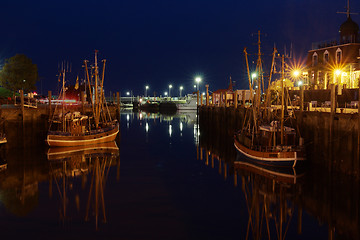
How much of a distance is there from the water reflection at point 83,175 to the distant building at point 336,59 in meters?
32.4

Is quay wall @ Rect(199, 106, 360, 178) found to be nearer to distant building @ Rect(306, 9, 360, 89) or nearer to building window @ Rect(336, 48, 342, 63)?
distant building @ Rect(306, 9, 360, 89)

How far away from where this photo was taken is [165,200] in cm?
2273

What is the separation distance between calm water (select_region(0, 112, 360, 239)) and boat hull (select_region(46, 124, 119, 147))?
166 inches

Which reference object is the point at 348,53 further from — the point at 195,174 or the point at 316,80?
the point at 195,174

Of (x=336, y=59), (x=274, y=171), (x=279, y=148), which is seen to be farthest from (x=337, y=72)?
(x=274, y=171)

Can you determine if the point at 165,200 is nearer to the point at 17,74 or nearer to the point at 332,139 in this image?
the point at 332,139

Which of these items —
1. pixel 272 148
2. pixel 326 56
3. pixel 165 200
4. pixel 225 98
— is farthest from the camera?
pixel 225 98

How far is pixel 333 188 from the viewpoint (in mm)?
23516

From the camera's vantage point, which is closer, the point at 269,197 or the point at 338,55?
the point at 269,197

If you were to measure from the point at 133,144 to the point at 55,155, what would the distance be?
560 inches

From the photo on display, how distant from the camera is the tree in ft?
259

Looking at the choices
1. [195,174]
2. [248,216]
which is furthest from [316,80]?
[248,216]

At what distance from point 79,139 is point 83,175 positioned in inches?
527

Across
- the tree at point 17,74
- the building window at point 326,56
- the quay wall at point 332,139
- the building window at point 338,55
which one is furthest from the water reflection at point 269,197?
the tree at point 17,74
